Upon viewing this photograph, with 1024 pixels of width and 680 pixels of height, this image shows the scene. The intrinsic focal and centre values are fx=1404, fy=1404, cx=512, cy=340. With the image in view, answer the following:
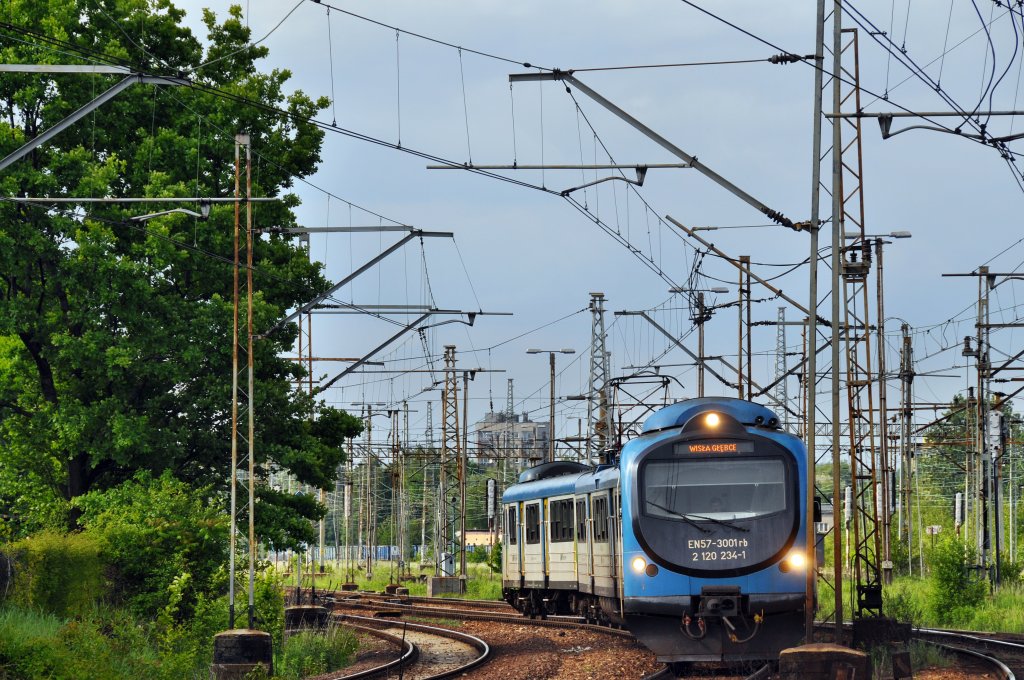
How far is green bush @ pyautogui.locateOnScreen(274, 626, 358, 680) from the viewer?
974 inches

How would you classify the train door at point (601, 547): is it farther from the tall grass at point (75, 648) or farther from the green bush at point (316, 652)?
the tall grass at point (75, 648)

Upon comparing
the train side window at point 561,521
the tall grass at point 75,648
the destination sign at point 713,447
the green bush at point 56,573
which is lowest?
the tall grass at point 75,648

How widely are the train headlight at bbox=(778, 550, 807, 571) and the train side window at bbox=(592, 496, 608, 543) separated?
3.44m

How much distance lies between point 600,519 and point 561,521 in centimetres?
460

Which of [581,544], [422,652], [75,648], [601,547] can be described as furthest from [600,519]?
[75,648]

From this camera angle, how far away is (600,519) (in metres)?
23.0

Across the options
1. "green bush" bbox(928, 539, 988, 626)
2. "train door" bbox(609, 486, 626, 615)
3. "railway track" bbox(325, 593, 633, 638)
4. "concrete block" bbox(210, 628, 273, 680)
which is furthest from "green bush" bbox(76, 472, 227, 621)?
"green bush" bbox(928, 539, 988, 626)

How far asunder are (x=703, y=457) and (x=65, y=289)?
16.8 metres

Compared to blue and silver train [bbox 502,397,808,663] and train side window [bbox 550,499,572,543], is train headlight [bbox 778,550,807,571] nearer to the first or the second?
blue and silver train [bbox 502,397,808,663]

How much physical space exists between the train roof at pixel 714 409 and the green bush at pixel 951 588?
13.9m

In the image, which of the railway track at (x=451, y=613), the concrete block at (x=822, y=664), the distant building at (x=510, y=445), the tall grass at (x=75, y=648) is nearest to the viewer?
the concrete block at (x=822, y=664)

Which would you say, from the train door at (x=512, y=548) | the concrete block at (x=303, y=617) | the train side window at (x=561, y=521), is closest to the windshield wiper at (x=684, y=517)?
the train side window at (x=561, y=521)

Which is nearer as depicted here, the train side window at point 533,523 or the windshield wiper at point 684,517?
the windshield wiper at point 684,517

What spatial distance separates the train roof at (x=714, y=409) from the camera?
20.2 meters
